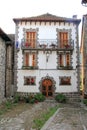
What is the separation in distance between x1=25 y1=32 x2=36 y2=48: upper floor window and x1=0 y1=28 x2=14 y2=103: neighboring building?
1686 mm

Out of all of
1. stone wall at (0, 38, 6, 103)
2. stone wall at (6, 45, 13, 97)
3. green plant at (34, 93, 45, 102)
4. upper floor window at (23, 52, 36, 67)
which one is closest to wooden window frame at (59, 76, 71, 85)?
green plant at (34, 93, 45, 102)

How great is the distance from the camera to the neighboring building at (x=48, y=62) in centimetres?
3042

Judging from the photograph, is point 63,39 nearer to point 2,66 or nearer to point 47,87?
point 47,87

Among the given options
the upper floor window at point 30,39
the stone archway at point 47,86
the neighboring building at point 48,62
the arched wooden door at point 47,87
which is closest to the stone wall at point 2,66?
the neighboring building at point 48,62

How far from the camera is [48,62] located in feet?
100

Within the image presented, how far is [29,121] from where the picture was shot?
15219 millimetres

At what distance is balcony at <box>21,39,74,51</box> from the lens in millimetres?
30312

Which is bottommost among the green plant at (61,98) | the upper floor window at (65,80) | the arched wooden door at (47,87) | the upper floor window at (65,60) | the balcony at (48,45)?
the green plant at (61,98)

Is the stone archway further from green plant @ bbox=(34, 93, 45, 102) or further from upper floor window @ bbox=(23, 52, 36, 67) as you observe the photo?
green plant @ bbox=(34, 93, 45, 102)

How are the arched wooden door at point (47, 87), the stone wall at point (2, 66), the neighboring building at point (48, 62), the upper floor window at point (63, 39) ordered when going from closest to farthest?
the stone wall at point (2, 66) → the neighboring building at point (48, 62) → the upper floor window at point (63, 39) → the arched wooden door at point (47, 87)

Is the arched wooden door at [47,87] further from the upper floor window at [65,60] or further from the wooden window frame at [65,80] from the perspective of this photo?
the upper floor window at [65,60]

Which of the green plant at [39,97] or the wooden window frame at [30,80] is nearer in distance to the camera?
the green plant at [39,97]

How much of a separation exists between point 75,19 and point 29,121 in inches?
698

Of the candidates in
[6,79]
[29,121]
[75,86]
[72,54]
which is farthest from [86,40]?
[29,121]
